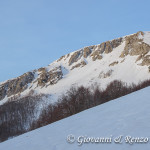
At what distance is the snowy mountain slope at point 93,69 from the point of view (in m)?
96.4

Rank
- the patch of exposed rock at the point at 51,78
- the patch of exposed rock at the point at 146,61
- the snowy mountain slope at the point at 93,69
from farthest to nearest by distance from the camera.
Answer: the patch of exposed rock at the point at 51,78
the snowy mountain slope at the point at 93,69
the patch of exposed rock at the point at 146,61

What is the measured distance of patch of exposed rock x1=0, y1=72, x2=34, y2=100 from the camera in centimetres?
15750

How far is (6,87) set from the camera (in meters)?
169

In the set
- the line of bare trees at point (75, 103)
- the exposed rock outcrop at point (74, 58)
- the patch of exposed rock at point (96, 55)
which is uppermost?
the exposed rock outcrop at point (74, 58)

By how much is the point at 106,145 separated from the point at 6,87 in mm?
178674

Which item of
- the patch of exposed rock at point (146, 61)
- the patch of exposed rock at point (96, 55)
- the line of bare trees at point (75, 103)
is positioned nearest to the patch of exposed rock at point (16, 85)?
the patch of exposed rock at point (96, 55)

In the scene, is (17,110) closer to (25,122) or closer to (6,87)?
(25,122)

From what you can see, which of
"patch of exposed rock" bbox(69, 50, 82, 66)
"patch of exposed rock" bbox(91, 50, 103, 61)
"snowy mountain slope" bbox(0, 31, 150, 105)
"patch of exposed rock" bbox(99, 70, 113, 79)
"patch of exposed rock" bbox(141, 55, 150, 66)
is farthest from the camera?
"patch of exposed rock" bbox(69, 50, 82, 66)

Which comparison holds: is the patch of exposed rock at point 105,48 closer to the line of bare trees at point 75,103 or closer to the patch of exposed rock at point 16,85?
the patch of exposed rock at point 16,85

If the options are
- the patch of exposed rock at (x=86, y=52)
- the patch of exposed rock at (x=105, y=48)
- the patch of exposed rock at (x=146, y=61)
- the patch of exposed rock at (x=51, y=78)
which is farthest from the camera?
the patch of exposed rock at (x=86, y=52)

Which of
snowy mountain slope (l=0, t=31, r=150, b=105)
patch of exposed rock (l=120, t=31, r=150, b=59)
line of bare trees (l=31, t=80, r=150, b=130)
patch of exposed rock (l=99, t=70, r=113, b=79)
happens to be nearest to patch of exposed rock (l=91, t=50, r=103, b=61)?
snowy mountain slope (l=0, t=31, r=150, b=105)

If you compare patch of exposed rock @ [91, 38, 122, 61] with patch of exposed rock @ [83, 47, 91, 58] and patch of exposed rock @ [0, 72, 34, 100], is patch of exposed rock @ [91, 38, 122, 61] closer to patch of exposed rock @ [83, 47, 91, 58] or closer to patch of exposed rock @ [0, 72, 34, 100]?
patch of exposed rock @ [83, 47, 91, 58]

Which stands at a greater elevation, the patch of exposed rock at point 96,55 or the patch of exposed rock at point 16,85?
the patch of exposed rock at point 96,55

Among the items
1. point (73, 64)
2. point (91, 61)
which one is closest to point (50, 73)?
point (73, 64)
